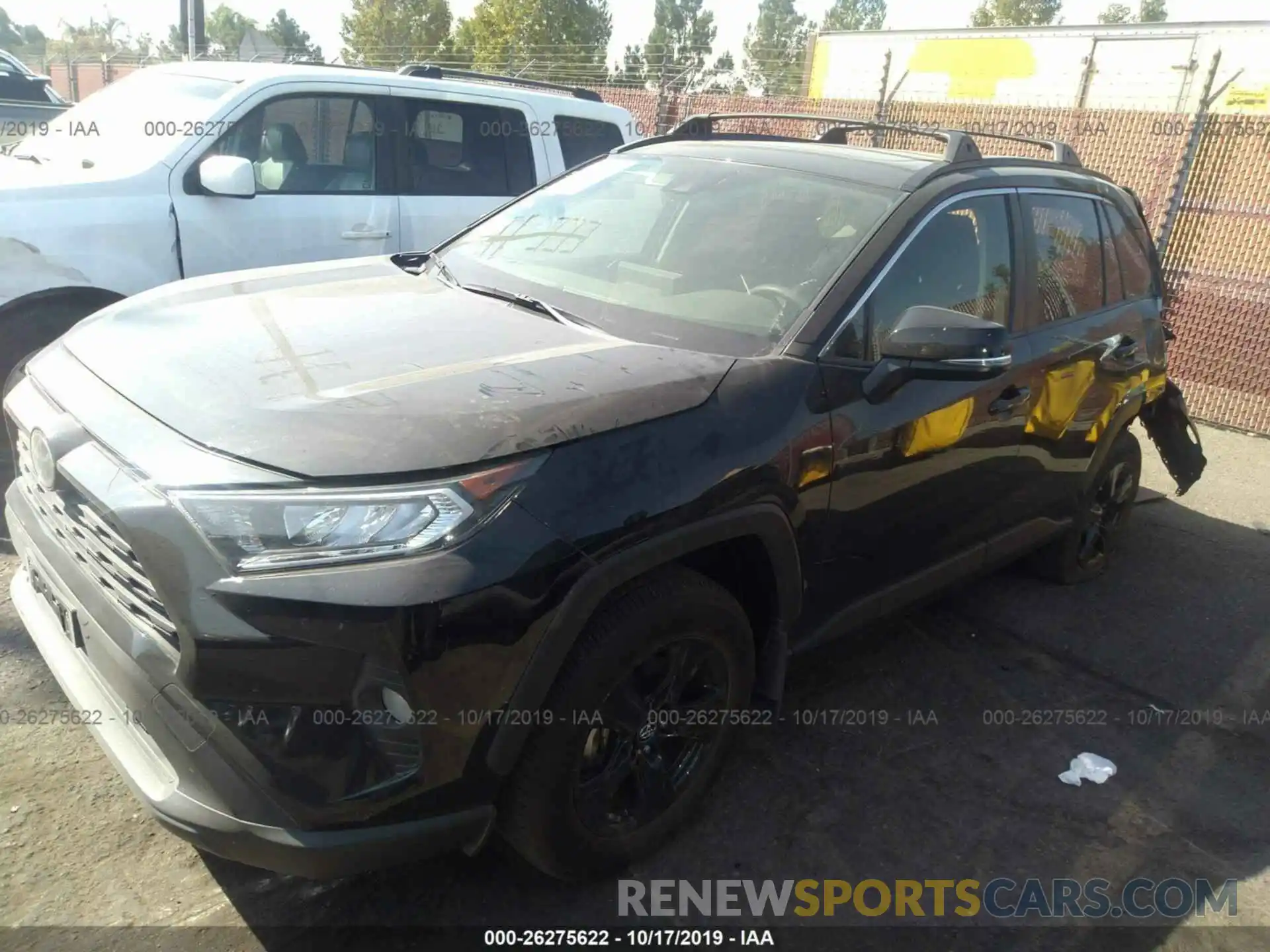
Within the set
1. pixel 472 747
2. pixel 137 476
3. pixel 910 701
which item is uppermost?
pixel 137 476

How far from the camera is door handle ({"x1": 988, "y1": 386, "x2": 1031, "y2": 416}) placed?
3.40 m

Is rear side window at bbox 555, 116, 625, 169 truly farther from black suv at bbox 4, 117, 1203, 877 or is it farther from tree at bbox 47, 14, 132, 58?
tree at bbox 47, 14, 132, 58

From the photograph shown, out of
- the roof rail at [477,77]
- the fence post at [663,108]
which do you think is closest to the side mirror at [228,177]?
the roof rail at [477,77]

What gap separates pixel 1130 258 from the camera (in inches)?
175

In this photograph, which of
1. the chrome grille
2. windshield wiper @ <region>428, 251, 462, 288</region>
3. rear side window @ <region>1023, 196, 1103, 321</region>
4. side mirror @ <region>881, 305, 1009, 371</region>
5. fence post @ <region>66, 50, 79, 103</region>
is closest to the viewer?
the chrome grille

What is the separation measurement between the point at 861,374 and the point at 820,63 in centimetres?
3114

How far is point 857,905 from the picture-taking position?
265 centimetres

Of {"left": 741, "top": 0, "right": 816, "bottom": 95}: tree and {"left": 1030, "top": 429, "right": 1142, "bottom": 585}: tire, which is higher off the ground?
{"left": 741, "top": 0, "right": 816, "bottom": 95}: tree

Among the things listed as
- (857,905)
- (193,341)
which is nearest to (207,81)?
(193,341)

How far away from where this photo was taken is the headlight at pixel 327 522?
1.91m

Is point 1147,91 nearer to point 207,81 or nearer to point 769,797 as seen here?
point 207,81

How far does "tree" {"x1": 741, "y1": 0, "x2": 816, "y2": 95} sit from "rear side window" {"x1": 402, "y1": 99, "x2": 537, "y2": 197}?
55.8 ft

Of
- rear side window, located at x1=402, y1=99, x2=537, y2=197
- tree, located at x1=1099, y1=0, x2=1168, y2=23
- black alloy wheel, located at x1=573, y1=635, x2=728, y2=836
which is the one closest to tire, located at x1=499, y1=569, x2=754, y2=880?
black alloy wheel, located at x1=573, y1=635, x2=728, y2=836

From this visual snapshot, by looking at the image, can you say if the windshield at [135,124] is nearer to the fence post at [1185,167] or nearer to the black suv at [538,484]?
the black suv at [538,484]
